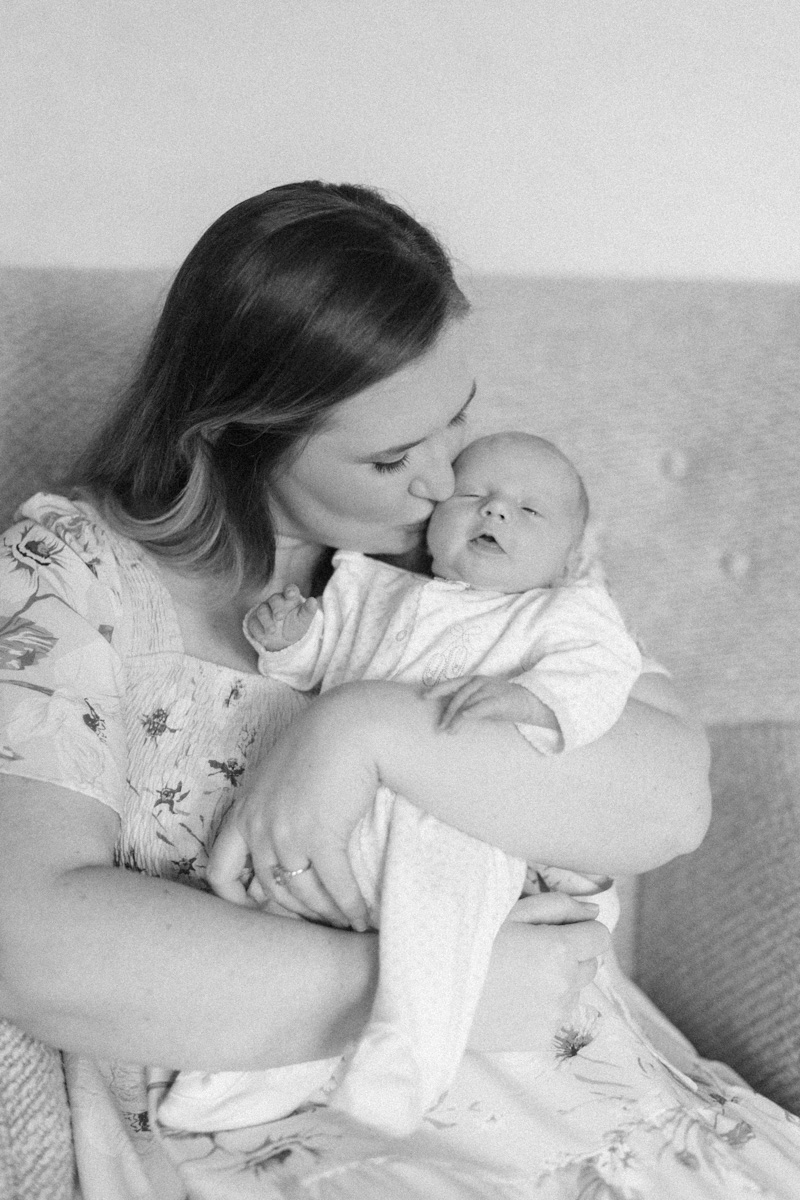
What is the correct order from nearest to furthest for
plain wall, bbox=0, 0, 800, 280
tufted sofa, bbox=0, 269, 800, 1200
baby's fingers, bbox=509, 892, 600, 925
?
baby's fingers, bbox=509, 892, 600, 925 < tufted sofa, bbox=0, 269, 800, 1200 < plain wall, bbox=0, 0, 800, 280

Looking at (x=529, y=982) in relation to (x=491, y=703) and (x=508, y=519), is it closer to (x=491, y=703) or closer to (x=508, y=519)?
(x=491, y=703)

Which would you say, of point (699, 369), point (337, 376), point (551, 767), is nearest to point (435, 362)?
point (337, 376)

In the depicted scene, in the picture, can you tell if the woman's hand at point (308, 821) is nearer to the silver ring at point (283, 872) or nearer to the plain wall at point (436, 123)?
the silver ring at point (283, 872)

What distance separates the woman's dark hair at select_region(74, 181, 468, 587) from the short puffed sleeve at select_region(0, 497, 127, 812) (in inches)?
3.6

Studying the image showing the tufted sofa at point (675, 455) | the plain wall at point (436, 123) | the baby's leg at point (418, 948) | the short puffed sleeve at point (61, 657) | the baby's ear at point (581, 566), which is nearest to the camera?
the baby's leg at point (418, 948)

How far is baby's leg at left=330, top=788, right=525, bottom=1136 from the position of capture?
3.56ft

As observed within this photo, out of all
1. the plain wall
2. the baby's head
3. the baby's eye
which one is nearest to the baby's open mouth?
the baby's head

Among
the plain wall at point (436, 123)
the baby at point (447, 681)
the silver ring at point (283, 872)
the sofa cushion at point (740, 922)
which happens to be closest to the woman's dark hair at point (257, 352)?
the baby at point (447, 681)

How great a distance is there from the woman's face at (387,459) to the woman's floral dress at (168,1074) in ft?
0.66

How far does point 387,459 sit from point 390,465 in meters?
0.01

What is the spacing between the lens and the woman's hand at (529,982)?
125 cm

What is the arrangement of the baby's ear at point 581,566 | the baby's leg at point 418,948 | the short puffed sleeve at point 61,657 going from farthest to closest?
the baby's ear at point 581,566
the short puffed sleeve at point 61,657
the baby's leg at point 418,948

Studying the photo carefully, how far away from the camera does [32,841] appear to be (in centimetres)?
116

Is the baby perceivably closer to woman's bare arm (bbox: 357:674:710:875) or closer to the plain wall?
woman's bare arm (bbox: 357:674:710:875)
